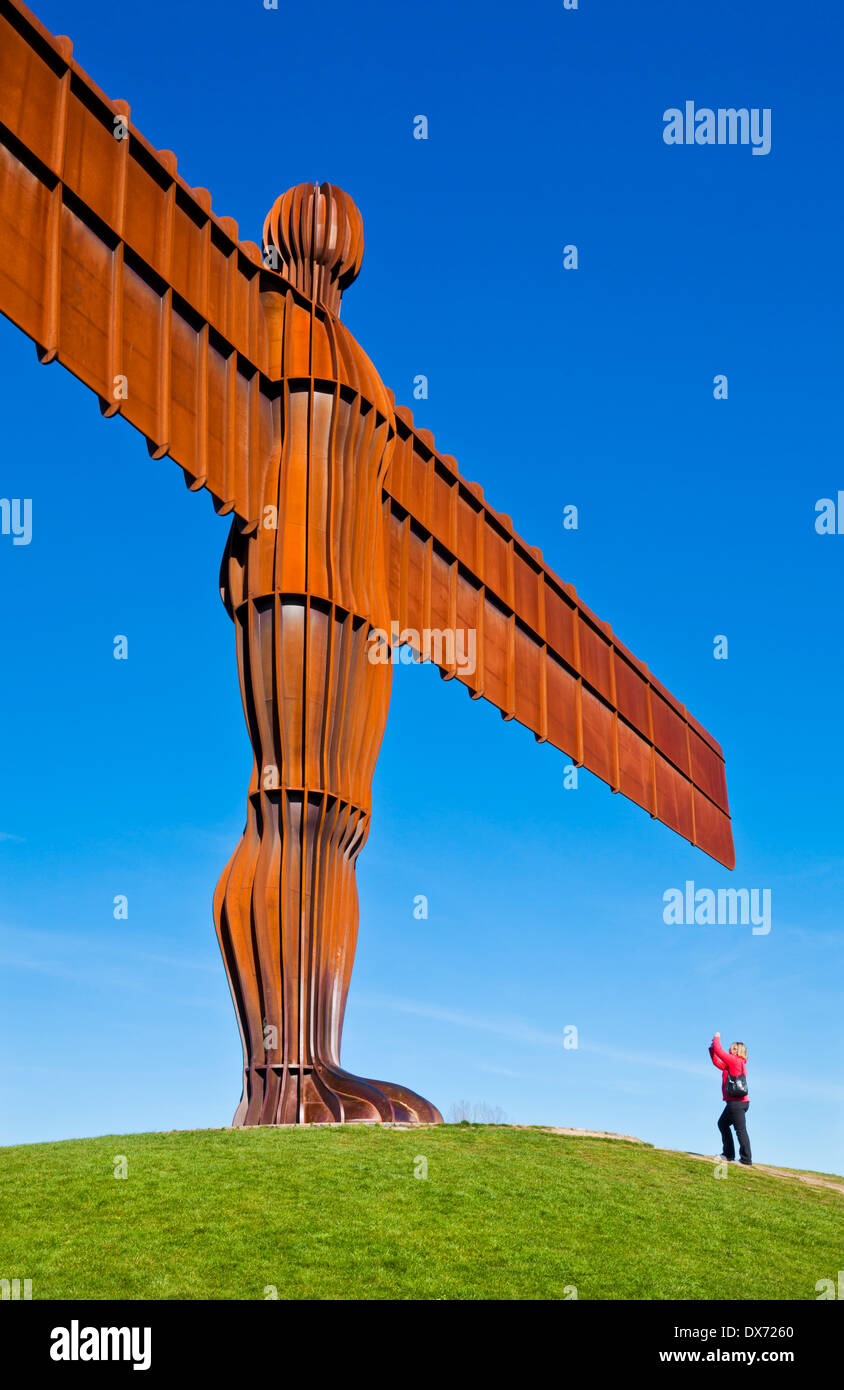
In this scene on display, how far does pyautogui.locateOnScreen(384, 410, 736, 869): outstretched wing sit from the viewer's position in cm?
2084

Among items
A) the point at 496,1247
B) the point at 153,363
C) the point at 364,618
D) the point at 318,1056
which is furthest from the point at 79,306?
the point at 496,1247

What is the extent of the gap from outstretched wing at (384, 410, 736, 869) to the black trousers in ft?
23.1

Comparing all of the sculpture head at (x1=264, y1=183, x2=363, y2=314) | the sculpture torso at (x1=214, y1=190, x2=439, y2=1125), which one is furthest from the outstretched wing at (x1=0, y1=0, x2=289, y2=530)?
the sculpture head at (x1=264, y1=183, x2=363, y2=314)

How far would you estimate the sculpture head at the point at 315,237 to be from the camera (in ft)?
63.1

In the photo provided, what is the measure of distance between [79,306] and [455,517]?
801 centimetres

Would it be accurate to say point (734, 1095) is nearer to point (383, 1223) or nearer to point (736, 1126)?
point (736, 1126)

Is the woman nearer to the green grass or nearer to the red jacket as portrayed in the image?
the red jacket

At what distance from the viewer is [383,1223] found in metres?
11.6

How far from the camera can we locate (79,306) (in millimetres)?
15289

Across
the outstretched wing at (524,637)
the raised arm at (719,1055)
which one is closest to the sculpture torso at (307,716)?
the outstretched wing at (524,637)

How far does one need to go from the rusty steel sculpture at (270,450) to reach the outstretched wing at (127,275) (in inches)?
1.0

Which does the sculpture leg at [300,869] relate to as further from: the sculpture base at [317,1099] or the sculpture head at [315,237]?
the sculpture head at [315,237]

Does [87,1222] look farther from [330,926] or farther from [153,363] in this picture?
[153,363]

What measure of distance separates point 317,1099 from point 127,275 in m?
9.60
